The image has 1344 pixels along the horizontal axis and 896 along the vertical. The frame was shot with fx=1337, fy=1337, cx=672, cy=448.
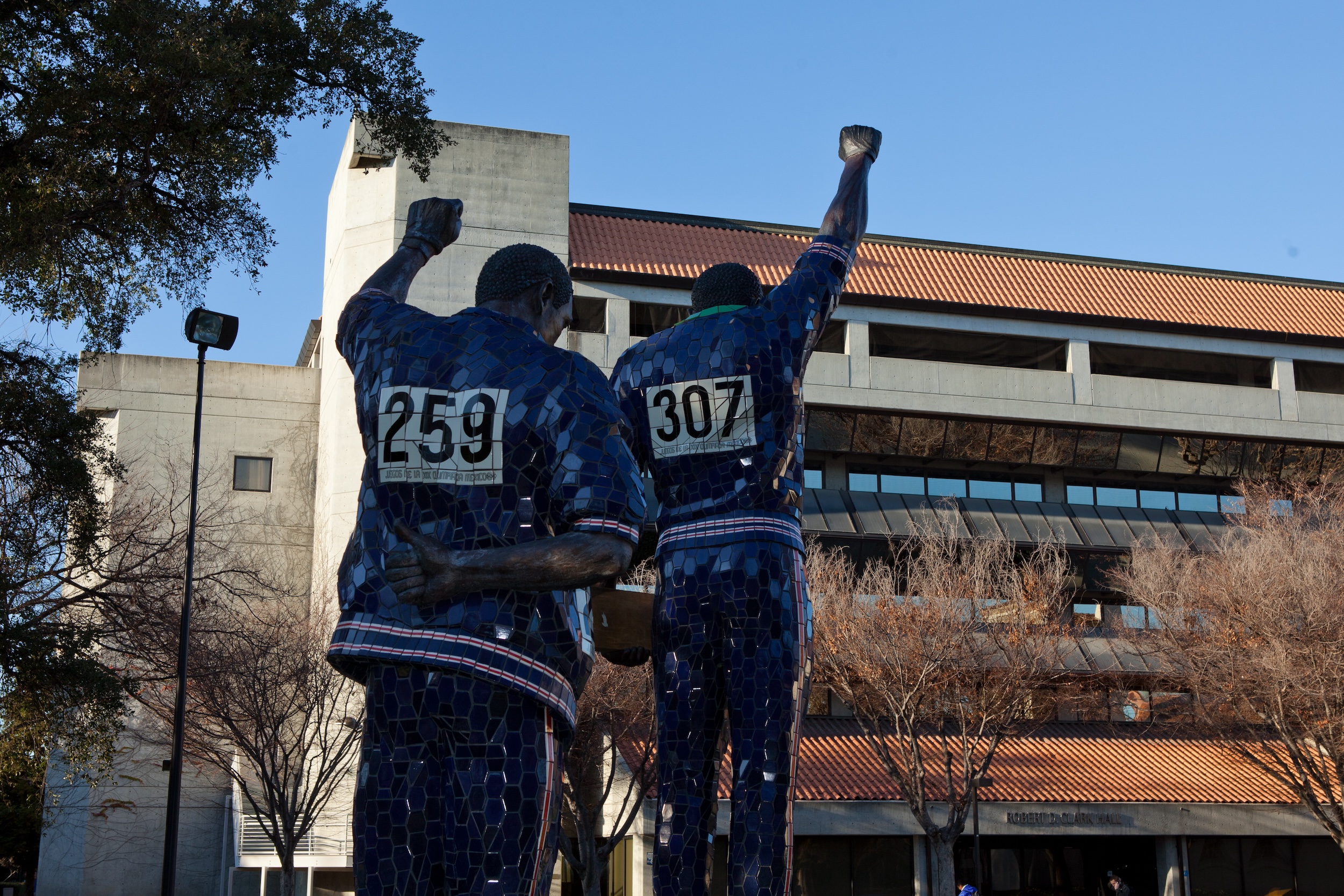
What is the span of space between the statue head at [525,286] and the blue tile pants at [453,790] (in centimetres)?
114

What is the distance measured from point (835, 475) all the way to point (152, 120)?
30.9 meters

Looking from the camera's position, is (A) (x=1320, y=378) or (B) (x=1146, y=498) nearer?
(B) (x=1146, y=498)

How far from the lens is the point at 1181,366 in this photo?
43.6 metres

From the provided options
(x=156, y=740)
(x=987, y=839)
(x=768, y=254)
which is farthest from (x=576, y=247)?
(x=987, y=839)

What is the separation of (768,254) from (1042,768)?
637 inches

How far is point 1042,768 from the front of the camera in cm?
3444

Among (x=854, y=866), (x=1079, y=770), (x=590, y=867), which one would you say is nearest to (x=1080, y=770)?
(x=1079, y=770)

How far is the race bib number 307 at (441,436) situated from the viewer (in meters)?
3.75

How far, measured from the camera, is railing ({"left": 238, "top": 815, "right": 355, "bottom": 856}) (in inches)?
1275

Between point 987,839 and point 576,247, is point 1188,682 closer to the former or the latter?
point 987,839

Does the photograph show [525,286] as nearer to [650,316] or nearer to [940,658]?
[940,658]

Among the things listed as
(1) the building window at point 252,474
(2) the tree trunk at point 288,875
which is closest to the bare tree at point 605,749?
(2) the tree trunk at point 288,875

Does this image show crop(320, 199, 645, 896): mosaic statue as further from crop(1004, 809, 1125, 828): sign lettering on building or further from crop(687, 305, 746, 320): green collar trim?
crop(1004, 809, 1125, 828): sign lettering on building

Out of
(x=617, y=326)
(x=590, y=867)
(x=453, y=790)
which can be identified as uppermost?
(x=617, y=326)
